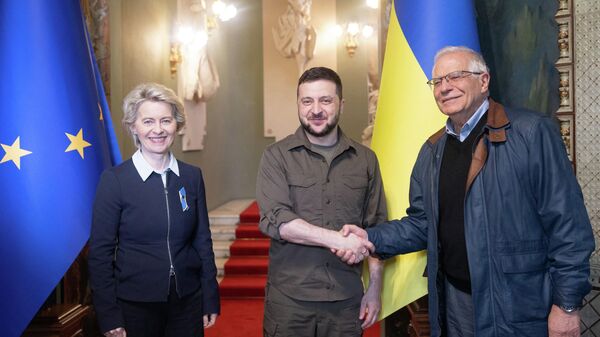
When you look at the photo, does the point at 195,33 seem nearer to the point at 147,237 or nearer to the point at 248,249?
the point at 248,249

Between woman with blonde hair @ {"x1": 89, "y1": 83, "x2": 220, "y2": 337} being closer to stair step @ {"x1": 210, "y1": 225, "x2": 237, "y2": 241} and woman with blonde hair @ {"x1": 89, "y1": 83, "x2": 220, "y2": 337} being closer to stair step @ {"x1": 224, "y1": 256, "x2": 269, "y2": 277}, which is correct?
stair step @ {"x1": 224, "y1": 256, "x2": 269, "y2": 277}

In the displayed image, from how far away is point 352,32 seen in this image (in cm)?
937

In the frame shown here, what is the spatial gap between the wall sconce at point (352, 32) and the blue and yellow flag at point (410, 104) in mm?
6956

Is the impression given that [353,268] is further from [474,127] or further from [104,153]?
[104,153]

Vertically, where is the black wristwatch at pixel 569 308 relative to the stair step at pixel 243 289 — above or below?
above

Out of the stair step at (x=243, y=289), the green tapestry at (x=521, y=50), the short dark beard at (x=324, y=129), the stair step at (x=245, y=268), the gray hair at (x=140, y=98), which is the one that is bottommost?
the stair step at (x=243, y=289)

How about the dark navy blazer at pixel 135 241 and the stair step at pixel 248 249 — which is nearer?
the dark navy blazer at pixel 135 241

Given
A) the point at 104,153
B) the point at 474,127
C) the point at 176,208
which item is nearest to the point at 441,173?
the point at 474,127

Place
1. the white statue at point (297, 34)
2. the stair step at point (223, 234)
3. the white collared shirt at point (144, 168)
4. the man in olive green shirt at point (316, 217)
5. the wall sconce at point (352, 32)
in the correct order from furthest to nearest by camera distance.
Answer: the wall sconce at point (352, 32) → the white statue at point (297, 34) → the stair step at point (223, 234) → the man in olive green shirt at point (316, 217) → the white collared shirt at point (144, 168)

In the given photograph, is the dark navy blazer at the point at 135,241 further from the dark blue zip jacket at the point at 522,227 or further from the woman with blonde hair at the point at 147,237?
the dark blue zip jacket at the point at 522,227

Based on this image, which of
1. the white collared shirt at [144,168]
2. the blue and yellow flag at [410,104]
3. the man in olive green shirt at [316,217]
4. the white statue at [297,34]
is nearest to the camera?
the white collared shirt at [144,168]

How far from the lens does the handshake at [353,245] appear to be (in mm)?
2094

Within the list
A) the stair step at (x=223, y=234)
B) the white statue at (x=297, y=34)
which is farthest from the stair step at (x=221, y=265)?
the white statue at (x=297, y=34)

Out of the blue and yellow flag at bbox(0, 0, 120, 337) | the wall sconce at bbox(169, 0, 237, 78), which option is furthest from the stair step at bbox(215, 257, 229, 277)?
the blue and yellow flag at bbox(0, 0, 120, 337)
